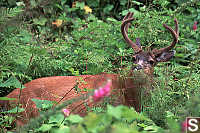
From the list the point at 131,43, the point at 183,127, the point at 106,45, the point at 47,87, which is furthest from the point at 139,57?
the point at 183,127

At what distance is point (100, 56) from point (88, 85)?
0.36 metres

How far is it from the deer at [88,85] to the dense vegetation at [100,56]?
0.11m

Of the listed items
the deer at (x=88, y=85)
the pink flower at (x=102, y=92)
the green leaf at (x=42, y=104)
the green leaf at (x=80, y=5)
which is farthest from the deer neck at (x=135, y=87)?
the green leaf at (x=80, y=5)

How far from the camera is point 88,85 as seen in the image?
349cm

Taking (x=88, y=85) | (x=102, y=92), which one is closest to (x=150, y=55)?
(x=88, y=85)

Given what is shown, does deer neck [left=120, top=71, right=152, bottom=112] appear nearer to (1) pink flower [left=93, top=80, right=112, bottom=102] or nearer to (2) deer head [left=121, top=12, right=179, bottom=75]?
(2) deer head [left=121, top=12, right=179, bottom=75]

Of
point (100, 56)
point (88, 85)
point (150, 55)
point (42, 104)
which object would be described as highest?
point (100, 56)

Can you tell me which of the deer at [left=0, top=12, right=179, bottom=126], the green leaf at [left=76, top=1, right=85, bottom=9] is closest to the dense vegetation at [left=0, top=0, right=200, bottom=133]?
the green leaf at [left=76, top=1, right=85, bottom=9]

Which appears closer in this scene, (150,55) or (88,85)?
(88,85)

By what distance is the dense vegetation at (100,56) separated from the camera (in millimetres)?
1779

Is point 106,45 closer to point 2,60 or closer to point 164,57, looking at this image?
point 164,57

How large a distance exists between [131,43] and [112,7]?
2.72 metres

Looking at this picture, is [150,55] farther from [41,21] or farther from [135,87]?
[41,21]

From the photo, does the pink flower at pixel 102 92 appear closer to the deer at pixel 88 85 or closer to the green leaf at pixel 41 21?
the deer at pixel 88 85
